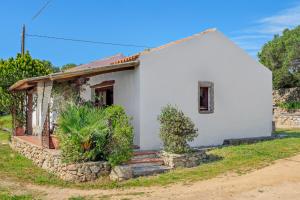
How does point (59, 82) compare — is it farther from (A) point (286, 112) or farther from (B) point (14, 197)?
(A) point (286, 112)

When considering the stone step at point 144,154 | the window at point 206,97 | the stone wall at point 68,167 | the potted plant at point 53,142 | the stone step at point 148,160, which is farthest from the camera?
the window at point 206,97

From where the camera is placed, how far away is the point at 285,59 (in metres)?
34.0

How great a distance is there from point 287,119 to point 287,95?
571 centimetres

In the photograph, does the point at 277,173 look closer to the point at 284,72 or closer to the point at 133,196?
the point at 133,196

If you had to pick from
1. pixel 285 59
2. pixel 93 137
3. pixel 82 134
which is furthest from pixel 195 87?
pixel 285 59

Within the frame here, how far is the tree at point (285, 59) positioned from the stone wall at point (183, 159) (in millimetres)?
23996

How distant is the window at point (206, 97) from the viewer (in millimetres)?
15430

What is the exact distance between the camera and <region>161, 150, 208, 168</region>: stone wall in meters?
11.8

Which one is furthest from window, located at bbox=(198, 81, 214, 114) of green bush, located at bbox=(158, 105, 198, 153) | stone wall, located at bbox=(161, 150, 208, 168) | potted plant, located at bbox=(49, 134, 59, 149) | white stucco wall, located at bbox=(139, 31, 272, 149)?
potted plant, located at bbox=(49, 134, 59, 149)

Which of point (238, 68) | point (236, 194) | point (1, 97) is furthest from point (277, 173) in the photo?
point (1, 97)

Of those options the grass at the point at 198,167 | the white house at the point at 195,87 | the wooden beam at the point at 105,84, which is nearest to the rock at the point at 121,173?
the grass at the point at 198,167

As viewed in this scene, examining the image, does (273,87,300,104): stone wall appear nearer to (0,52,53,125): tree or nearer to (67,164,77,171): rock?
(0,52,53,125): tree

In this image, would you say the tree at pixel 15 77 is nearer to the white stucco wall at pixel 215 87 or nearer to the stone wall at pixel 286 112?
the white stucco wall at pixel 215 87

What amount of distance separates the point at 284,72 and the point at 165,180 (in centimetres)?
2682
